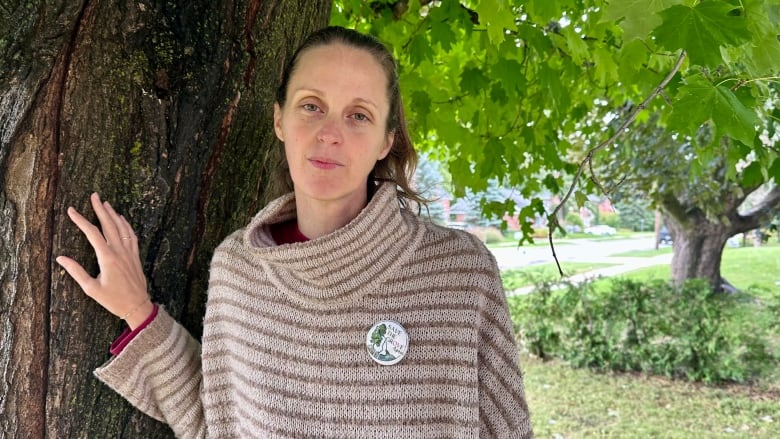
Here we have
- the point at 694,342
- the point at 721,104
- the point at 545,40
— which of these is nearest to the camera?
the point at 721,104

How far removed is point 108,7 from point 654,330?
6.62m

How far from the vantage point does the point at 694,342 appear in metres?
6.59

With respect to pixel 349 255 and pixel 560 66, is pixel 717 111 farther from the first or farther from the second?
pixel 560 66

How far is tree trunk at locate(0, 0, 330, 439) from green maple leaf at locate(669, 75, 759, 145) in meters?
1.02

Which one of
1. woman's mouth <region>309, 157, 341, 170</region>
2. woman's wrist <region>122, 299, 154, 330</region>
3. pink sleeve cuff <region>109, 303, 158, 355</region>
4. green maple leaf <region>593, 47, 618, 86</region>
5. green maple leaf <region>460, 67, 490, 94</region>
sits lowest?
pink sleeve cuff <region>109, 303, 158, 355</region>

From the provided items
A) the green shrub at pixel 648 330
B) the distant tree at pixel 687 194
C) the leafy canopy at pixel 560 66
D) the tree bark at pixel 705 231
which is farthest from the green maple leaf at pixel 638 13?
the tree bark at pixel 705 231

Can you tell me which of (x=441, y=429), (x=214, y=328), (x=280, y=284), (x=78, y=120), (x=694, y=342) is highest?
(x=78, y=120)

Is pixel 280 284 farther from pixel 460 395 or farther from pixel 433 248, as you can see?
pixel 460 395

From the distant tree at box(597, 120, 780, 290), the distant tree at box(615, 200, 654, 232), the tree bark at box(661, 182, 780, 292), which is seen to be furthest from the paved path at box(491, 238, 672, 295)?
the distant tree at box(597, 120, 780, 290)

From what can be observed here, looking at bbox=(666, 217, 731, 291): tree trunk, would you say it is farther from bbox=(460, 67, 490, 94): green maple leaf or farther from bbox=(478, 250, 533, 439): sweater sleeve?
bbox=(478, 250, 533, 439): sweater sleeve

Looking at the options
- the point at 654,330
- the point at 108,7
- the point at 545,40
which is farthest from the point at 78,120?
the point at 654,330

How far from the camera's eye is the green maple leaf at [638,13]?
3.64 feet

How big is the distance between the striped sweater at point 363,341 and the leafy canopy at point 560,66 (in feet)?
1.90

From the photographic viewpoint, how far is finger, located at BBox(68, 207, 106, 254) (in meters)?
1.39
